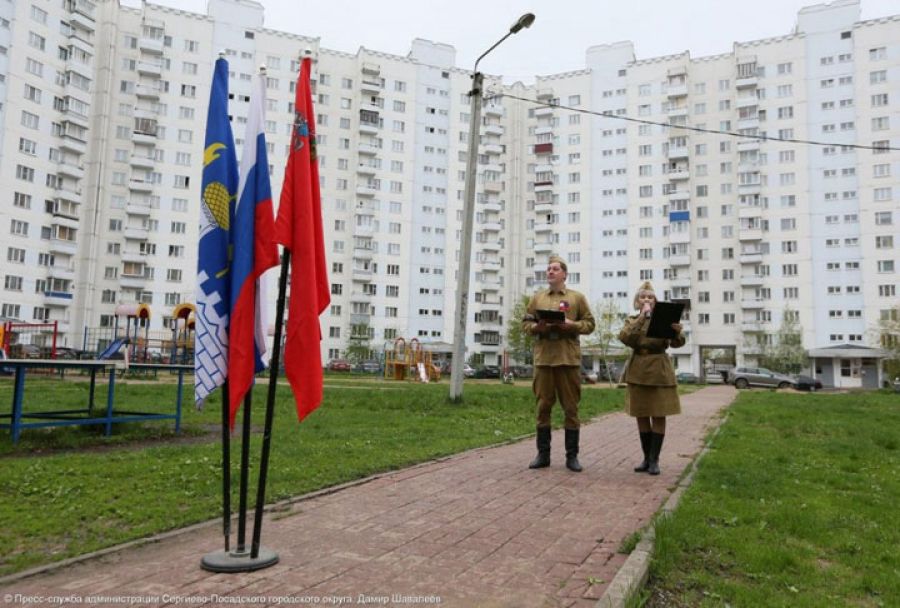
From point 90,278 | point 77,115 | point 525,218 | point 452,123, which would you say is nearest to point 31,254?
point 90,278

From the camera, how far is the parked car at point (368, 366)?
67188 millimetres

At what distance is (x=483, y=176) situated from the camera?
285ft

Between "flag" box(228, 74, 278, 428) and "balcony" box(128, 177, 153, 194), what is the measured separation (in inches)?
2908

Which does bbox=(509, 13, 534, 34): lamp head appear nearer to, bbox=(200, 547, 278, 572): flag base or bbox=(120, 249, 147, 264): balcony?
bbox=(200, 547, 278, 572): flag base

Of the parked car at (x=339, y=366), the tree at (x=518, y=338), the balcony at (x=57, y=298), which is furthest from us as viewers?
the tree at (x=518, y=338)

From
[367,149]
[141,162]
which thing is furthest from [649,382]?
[367,149]

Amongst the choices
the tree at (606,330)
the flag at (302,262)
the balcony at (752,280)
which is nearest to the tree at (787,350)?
the balcony at (752,280)

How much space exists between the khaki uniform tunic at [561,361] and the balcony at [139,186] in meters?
72.0

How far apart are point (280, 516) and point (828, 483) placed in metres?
5.48

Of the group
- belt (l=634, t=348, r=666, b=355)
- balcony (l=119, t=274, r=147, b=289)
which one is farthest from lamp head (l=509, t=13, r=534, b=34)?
balcony (l=119, t=274, r=147, b=289)

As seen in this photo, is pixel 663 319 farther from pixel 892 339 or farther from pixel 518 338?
pixel 518 338

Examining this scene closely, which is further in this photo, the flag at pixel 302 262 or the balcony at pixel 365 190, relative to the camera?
the balcony at pixel 365 190

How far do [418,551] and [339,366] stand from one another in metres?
65.5

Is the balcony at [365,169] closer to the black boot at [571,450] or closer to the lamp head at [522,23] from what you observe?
the lamp head at [522,23]
